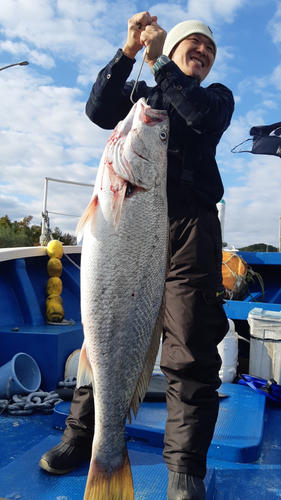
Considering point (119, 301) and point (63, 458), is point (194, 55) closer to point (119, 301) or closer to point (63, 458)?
point (119, 301)

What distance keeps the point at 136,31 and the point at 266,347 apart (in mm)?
3431

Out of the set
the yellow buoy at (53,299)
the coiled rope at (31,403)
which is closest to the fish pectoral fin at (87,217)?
the coiled rope at (31,403)

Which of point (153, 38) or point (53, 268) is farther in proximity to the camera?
point (53, 268)

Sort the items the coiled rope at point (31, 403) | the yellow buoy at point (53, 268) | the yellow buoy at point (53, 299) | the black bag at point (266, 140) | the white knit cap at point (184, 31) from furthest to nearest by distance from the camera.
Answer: the black bag at point (266, 140)
the yellow buoy at point (53, 268)
the yellow buoy at point (53, 299)
the coiled rope at point (31, 403)
the white knit cap at point (184, 31)

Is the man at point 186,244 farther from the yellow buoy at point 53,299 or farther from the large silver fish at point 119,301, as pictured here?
the yellow buoy at point 53,299

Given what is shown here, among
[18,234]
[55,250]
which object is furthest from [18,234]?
[55,250]

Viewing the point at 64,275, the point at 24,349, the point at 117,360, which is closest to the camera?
the point at 117,360

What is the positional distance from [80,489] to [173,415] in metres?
0.62

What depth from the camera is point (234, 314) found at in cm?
482

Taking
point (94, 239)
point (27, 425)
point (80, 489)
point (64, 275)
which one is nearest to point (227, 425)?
point (80, 489)

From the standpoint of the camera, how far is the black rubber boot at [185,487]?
70.7 inches

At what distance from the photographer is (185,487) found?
1.83 meters

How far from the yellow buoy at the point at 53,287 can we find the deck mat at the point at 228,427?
2051mm

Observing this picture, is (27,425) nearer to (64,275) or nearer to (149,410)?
(149,410)
